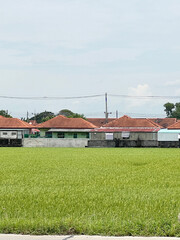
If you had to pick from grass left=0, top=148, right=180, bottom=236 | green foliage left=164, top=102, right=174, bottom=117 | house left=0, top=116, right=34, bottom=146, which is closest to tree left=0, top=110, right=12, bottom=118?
house left=0, top=116, right=34, bottom=146

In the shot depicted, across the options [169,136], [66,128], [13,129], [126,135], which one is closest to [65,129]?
[66,128]

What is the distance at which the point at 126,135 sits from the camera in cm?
6456

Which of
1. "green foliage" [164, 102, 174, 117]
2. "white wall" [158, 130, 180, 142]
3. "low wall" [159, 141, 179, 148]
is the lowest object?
"low wall" [159, 141, 179, 148]

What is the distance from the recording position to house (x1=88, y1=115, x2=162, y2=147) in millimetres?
52062

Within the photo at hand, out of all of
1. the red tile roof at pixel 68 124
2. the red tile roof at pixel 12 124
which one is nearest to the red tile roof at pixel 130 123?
the red tile roof at pixel 68 124

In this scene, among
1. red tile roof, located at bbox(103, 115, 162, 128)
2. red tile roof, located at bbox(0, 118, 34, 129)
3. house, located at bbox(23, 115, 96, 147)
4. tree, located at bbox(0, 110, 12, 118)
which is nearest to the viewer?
red tile roof, located at bbox(103, 115, 162, 128)

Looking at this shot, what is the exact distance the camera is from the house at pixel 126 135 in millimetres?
52062

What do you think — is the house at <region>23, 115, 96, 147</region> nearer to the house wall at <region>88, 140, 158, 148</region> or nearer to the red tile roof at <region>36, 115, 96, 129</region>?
the red tile roof at <region>36, 115, 96, 129</region>

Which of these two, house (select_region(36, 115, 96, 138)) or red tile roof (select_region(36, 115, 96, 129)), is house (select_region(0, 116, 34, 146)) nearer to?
house (select_region(36, 115, 96, 138))

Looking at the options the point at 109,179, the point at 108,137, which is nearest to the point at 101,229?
the point at 109,179

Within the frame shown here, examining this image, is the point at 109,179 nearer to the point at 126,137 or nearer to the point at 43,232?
the point at 43,232

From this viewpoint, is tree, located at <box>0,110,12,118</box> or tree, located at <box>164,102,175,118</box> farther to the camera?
tree, located at <box>164,102,175,118</box>

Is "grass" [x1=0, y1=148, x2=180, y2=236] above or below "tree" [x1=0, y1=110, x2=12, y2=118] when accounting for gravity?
below

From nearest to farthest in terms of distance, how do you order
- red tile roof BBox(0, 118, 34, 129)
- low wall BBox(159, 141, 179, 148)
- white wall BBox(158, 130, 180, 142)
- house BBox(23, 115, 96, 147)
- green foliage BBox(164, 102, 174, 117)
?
1. low wall BBox(159, 141, 179, 148)
2. white wall BBox(158, 130, 180, 142)
3. house BBox(23, 115, 96, 147)
4. red tile roof BBox(0, 118, 34, 129)
5. green foliage BBox(164, 102, 174, 117)
